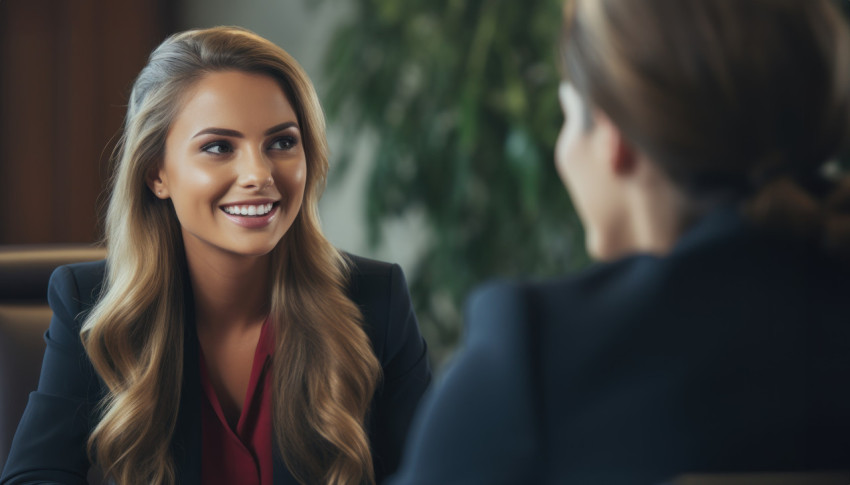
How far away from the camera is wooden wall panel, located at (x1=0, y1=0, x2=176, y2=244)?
303cm

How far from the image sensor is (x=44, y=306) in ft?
5.74

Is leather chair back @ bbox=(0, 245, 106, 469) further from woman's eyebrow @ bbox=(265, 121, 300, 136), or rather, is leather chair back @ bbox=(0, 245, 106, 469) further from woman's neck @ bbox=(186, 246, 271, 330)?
woman's eyebrow @ bbox=(265, 121, 300, 136)

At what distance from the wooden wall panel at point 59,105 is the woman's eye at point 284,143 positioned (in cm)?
173

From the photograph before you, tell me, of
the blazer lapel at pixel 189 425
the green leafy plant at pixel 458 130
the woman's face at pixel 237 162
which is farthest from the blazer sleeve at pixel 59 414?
the green leafy plant at pixel 458 130

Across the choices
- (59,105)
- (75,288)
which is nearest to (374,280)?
(75,288)

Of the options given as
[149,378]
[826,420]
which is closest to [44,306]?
[149,378]

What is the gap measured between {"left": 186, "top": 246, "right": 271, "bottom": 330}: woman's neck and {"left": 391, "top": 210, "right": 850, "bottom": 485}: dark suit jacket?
973mm

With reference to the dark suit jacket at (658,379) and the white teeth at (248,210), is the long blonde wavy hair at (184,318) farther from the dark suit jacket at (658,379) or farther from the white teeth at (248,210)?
the dark suit jacket at (658,379)

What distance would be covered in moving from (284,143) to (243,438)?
19.6 inches

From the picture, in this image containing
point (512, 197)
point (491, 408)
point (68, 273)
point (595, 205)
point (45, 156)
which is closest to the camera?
point (491, 408)

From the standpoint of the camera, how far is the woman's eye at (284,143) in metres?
1.45

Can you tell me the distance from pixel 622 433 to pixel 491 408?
0.09 m

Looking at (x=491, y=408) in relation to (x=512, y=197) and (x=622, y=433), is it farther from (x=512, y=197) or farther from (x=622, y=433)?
(x=512, y=197)

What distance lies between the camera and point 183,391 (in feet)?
4.74
